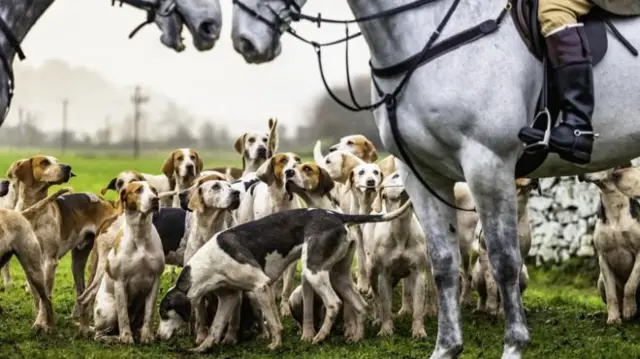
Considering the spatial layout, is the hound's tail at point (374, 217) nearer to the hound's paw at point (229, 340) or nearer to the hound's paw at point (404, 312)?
the hound's paw at point (229, 340)

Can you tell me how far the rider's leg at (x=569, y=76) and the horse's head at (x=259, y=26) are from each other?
155cm

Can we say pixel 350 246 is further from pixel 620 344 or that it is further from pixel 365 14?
pixel 365 14

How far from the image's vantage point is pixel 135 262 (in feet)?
32.1

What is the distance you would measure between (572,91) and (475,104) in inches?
23.2

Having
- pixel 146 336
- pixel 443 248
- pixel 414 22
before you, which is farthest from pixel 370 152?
pixel 414 22

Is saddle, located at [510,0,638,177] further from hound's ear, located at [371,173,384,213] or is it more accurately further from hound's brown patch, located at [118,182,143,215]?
hound's ear, located at [371,173,384,213]

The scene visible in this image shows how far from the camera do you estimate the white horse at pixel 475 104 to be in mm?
6863

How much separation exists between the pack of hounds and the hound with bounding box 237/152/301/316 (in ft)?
0.05

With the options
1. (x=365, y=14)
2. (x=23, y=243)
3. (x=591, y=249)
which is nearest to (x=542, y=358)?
(x=365, y=14)

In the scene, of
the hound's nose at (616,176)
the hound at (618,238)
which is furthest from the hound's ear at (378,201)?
the hound's nose at (616,176)

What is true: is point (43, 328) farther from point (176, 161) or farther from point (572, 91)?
point (572, 91)

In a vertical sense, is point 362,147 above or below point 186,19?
below

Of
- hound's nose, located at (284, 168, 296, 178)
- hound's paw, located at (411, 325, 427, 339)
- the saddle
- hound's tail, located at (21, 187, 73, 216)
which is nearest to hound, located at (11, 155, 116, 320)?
hound's tail, located at (21, 187, 73, 216)

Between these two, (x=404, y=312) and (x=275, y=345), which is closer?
(x=275, y=345)
